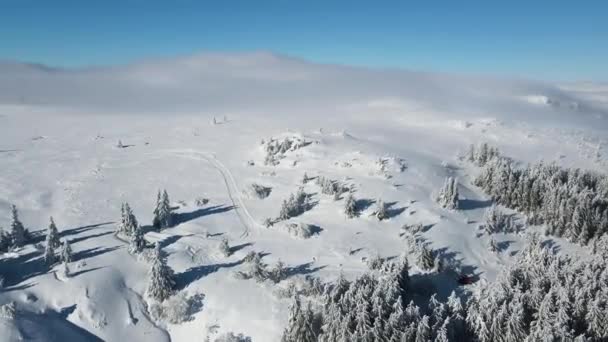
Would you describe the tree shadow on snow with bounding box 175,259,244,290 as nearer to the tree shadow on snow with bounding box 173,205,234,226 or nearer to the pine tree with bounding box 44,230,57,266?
the tree shadow on snow with bounding box 173,205,234,226

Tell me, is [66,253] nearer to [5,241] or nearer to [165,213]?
[5,241]

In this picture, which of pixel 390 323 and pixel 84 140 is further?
pixel 84 140

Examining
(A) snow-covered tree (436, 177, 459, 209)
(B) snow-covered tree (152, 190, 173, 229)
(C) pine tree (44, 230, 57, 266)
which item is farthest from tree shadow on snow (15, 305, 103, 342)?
(A) snow-covered tree (436, 177, 459, 209)

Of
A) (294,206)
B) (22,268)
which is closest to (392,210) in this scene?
(294,206)

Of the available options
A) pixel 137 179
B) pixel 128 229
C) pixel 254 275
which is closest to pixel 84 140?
pixel 137 179

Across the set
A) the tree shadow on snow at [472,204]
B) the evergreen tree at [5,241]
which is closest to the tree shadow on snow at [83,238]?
the evergreen tree at [5,241]

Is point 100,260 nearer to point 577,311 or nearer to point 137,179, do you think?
point 137,179
